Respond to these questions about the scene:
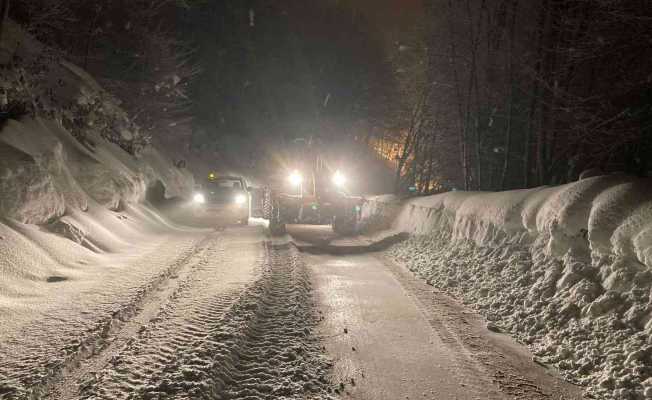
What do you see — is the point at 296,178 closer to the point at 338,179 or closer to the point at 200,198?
the point at 338,179

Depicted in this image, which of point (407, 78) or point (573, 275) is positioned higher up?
point (407, 78)

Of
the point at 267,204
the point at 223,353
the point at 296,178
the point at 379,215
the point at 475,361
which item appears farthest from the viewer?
the point at 379,215

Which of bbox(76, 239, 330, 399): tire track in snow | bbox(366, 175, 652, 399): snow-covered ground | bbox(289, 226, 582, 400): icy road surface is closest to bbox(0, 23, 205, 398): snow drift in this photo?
bbox(76, 239, 330, 399): tire track in snow

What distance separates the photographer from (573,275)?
586cm

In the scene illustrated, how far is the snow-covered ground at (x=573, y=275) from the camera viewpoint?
445 cm

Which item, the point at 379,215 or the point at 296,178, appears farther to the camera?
the point at 379,215

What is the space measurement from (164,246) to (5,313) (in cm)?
586

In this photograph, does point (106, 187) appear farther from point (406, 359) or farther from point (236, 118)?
point (236, 118)

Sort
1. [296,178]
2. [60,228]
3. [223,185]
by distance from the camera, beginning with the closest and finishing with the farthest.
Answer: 1. [60,228]
2. [296,178]
3. [223,185]

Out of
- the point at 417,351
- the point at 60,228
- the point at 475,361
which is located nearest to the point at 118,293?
the point at 60,228

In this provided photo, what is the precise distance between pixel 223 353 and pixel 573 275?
4.89m

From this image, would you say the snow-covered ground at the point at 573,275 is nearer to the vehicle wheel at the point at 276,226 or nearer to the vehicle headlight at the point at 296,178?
the vehicle wheel at the point at 276,226

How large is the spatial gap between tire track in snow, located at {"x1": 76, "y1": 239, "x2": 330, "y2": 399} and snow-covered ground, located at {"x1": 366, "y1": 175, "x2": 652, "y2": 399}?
2882 mm

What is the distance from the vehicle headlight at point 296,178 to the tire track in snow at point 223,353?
31.0ft
